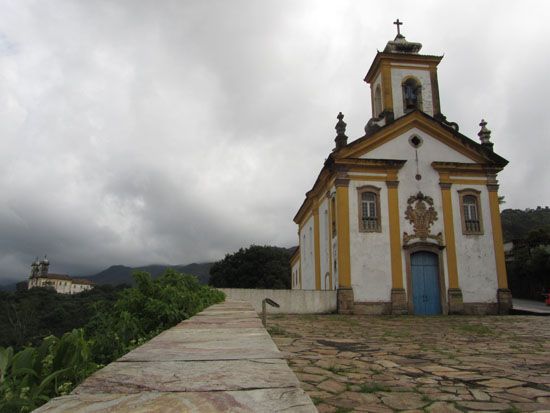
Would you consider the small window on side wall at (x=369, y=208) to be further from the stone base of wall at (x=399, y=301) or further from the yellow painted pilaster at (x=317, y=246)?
the yellow painted pilaster at (x=317, y=246)

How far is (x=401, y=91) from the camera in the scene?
2072 cm

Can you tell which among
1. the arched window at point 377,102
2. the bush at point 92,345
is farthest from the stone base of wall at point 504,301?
the bush at point 92,345

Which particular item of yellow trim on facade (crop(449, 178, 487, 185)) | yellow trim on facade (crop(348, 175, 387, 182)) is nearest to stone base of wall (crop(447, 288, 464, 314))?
yellow trim on facade (crop(449, 178, 487, 185))

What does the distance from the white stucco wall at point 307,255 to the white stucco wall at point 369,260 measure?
6.45 m

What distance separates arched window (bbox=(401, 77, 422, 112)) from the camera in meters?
20.6

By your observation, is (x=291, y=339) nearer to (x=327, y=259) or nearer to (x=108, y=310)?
(x=108, y=310)

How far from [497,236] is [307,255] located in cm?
1079

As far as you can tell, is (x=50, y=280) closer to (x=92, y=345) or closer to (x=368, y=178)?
(x=368, y=178)

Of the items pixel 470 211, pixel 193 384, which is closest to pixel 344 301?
pixel 470 211

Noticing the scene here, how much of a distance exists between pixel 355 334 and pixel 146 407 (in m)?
8.67

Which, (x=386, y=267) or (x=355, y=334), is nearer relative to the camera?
(x=355, y=334)

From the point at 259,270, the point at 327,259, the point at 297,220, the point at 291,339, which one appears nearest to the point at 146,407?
the point at 291,339

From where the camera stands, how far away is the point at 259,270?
47562mm

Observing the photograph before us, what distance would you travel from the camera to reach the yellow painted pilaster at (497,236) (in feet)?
59.5
